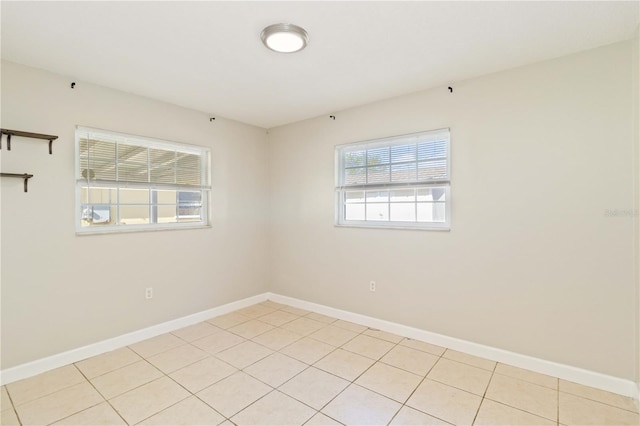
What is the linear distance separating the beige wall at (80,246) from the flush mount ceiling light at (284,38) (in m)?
1.81

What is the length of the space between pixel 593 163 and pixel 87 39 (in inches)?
146

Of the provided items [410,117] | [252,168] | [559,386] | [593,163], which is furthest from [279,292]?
[593,163]

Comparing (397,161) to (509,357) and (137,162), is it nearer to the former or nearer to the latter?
(509,357)

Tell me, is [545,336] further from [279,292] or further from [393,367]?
[279,292]

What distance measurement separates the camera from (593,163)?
228 cm

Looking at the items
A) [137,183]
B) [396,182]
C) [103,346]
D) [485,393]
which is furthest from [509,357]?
[137,183]

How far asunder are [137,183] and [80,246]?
778 mm

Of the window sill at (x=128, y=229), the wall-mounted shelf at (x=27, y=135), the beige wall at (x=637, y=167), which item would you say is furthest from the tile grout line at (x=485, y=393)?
the wall-mounted shelf at (x=27, y=135)

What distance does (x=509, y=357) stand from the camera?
8.52 ft

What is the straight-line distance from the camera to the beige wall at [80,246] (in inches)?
95.7

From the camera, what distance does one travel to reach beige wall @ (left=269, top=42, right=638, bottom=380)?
2.22 metres

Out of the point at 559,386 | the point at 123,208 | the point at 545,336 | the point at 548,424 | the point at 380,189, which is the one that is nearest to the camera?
the point at 548,424

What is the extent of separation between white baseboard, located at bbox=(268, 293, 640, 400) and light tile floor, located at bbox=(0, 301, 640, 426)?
62mm

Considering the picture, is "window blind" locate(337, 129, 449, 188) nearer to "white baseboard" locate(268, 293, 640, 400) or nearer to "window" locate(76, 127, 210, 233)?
"white baseboard" locate(268, 293, 640, 400)
